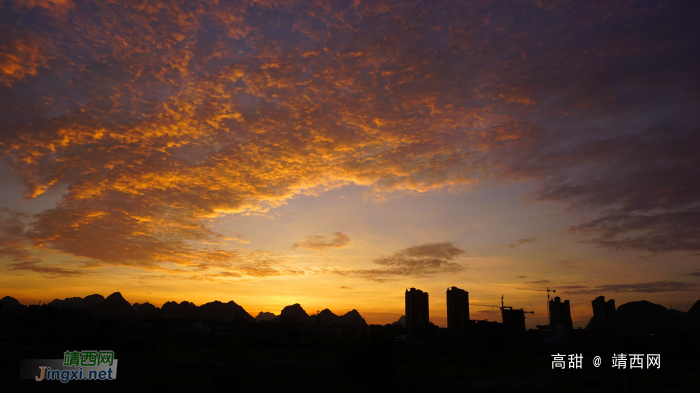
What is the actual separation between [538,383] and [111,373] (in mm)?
63451

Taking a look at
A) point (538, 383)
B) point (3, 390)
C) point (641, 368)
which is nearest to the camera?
point (3, 390)

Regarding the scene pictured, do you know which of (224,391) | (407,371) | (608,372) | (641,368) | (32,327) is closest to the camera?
(224,391)

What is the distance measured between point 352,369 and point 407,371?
118 ft

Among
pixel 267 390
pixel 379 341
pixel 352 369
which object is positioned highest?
pixel 379 341

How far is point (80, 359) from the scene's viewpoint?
40406mm

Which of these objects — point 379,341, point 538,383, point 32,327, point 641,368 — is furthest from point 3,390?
point 32,327

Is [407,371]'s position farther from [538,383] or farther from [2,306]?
[2,306]

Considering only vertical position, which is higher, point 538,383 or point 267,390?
point 267,390

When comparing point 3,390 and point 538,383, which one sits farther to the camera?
point 538,383

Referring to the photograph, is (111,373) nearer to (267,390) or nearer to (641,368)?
(267,390)

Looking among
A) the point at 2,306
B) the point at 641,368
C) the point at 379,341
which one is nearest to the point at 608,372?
the point at 641,368

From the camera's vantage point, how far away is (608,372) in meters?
81.6

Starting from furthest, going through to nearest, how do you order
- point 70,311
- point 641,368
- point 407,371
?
point 70,311, point 641,368, point 407,371

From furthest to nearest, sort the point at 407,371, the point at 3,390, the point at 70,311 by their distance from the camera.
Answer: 1. the point at 70,311
2. the point at 407,371
3. the point at 3,390
